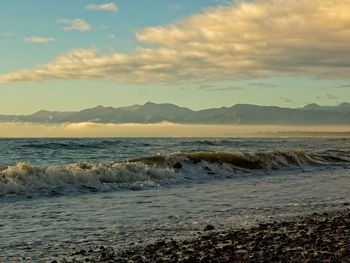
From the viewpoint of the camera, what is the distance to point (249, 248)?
1095cm

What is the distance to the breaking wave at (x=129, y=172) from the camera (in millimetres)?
23266

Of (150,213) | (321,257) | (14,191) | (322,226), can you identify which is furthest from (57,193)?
(321,257)

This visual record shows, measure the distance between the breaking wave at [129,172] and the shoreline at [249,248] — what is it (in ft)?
37.4

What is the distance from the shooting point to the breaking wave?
23.3 metres

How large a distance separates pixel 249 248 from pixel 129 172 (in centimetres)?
1850

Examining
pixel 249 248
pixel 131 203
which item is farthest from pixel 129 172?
pixel 249 248

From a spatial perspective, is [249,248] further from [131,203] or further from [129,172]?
[129,172]

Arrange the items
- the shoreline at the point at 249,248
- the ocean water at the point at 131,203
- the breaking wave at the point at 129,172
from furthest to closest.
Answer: the breaking wave at the point at 129,172 → the ocean water at the point at 131,203 → the shoreline at the point at 249,248

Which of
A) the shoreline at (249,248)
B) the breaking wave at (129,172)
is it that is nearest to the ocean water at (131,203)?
the breaking wave at (129,172)

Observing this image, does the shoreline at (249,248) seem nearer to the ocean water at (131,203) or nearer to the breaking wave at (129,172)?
the ocean water at (131,203)

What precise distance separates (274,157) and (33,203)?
2861 cm

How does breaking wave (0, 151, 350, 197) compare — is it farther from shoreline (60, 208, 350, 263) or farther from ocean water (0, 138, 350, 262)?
shoreline (60, 208, 350, 263)

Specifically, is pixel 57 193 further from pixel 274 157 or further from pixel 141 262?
pixel 274 157

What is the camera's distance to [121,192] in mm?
23031
